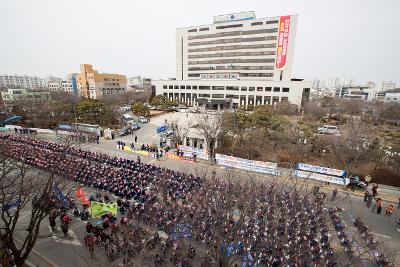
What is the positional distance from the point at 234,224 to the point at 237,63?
56.7 metres

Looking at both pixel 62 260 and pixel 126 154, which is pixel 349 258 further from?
pixel 126 154

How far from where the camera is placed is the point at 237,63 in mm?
60125

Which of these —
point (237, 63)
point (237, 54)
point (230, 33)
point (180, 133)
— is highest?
point (230, 33)

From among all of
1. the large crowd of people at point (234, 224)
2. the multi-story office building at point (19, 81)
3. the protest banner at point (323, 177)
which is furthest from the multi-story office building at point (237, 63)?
the multi-story office building at point (19, 81)

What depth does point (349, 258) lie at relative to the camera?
942cm

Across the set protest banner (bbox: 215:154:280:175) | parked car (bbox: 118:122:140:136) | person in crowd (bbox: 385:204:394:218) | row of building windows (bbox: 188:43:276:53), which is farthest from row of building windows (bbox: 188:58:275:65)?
person in crowd (bbox: 385:204:394:218)

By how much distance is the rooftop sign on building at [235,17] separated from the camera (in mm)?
57062

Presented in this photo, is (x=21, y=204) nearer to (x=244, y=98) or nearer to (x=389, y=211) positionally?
(x=389, y=211)

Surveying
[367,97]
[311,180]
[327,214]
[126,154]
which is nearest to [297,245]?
[327,214]

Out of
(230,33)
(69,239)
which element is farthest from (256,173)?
(230,33)

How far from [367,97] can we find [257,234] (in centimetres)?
12524

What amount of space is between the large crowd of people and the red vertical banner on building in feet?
159

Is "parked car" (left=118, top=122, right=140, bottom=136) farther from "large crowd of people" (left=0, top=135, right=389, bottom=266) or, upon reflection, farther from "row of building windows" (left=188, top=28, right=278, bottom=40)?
"row of building windows" (left=188, top=28, right=278, bottom=40)

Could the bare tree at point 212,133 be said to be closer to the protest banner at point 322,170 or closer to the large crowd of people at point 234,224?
the large crowd of people at point 234,224
